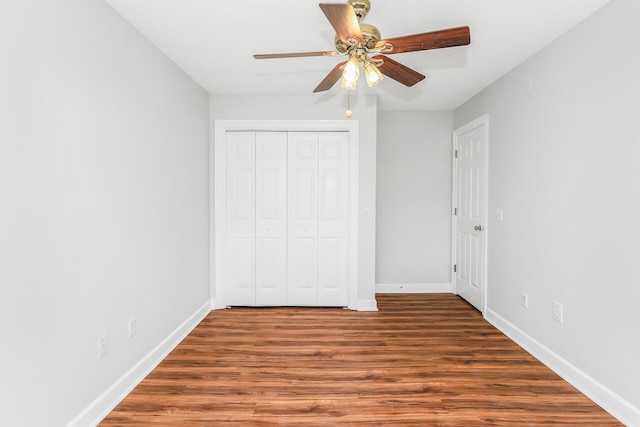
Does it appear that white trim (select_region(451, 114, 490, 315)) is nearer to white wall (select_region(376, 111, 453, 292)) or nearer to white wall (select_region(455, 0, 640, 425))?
white wall (select_region(376, 111, 453, 292))

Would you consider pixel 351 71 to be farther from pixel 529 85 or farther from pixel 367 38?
pixel 529 85

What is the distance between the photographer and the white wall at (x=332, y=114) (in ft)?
11.6

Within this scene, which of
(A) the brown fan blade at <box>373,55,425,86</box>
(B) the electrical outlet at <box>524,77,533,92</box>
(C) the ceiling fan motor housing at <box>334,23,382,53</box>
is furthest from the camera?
(B) the electrical outlet at <box>524,77,533,92</box>

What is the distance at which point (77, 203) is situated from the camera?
1.70m

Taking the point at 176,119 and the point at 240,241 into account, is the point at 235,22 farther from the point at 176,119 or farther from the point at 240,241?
the point at 240,241

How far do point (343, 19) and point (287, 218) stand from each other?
8.11 ft

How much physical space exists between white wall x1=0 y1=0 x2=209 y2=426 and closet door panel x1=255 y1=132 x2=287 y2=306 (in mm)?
1121

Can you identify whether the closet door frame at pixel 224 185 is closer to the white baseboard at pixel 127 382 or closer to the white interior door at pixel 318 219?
the white interior door at pixel 318 219

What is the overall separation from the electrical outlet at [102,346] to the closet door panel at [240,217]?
1.81 meters

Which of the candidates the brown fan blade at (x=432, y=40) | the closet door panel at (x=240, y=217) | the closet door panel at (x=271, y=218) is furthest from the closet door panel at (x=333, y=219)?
the brown fan blade at (x=432, y=40)

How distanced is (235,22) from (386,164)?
2.63m

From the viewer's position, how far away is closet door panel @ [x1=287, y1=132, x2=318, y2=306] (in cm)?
367

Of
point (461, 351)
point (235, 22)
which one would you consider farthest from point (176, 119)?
point (461, 351)

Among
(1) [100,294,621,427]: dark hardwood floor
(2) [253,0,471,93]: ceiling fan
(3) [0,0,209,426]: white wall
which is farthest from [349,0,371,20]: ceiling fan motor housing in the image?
(1) [100,294,621,427]: dark hardwood floor
